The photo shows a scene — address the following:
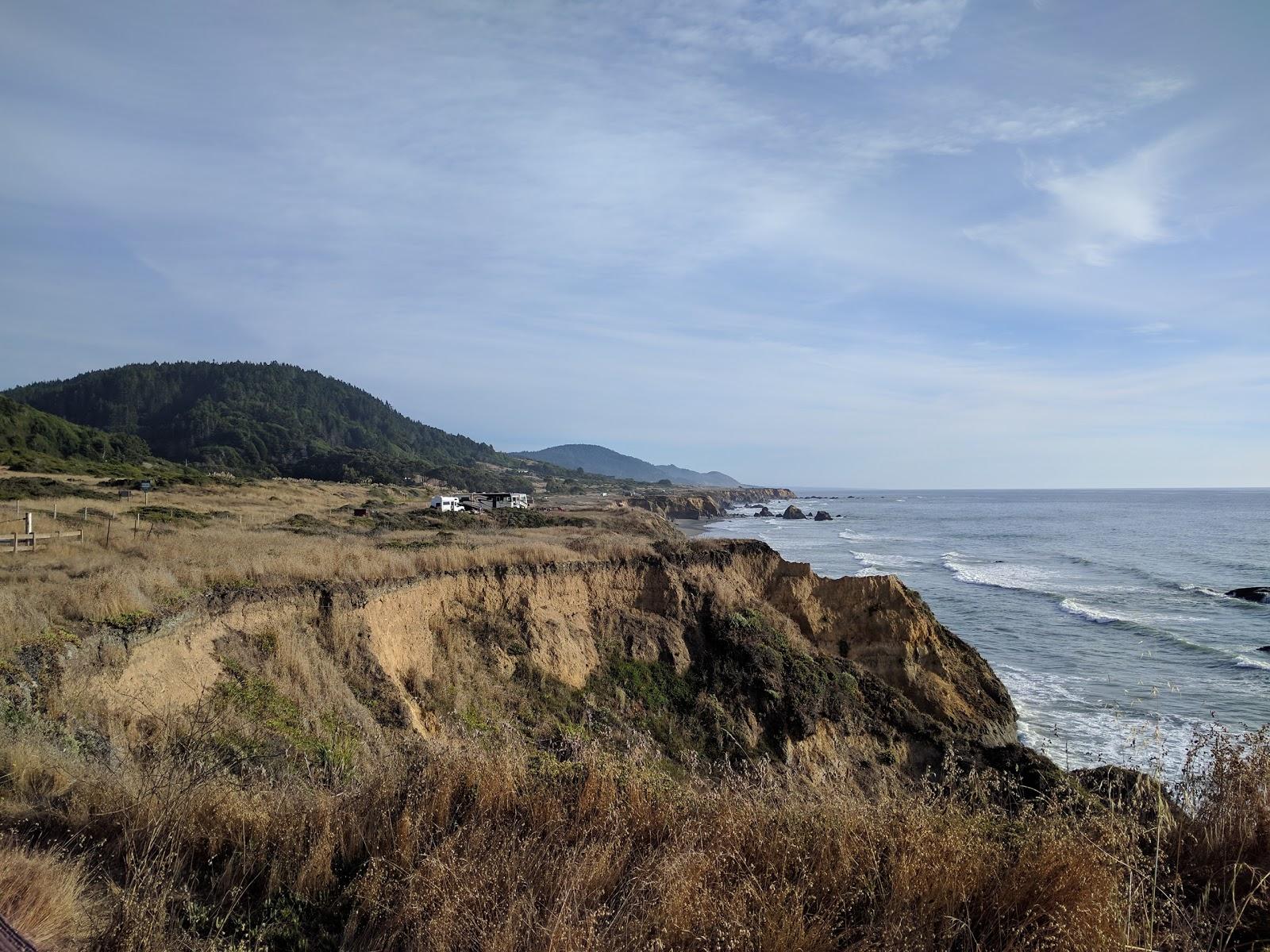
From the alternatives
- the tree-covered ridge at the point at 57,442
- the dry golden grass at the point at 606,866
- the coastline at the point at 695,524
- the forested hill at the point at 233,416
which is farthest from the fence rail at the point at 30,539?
the forested hill at the point at 233,416

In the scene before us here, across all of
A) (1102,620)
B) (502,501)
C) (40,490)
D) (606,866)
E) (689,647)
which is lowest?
(1102,620)

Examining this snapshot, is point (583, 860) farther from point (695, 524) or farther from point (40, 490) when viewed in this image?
point (695, 524)

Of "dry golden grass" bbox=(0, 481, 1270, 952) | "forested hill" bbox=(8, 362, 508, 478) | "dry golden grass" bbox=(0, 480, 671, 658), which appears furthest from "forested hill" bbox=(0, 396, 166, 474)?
"dry golden grass" bbox=(0, 481, 1270, 952)

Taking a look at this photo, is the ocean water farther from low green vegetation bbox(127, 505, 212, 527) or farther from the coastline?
low green vegetation bbox(127, 505, 212, 527)

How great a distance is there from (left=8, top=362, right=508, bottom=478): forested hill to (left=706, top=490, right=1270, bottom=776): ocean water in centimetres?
8562

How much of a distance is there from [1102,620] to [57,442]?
292 feet

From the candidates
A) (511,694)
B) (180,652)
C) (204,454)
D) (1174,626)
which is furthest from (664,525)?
(204,454)

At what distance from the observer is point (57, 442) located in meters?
69.9

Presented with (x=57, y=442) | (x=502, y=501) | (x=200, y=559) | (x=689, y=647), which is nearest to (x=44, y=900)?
(x=200, y=559)

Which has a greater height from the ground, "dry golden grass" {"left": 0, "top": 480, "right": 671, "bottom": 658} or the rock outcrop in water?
"dry golden grass" {"left": 0, "top": 480, "right": 671, "bottom": 658}

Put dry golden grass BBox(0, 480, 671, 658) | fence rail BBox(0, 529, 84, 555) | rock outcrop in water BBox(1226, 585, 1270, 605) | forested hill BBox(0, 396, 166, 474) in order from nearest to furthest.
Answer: dry golden grass BBox(0, 480, 671, 658)
fence rail BBox(0, 529, 84, 555)
rock outcrop in water BBox(1226, 585, 1270, 605)
forested hill BBox(0, 396, 166, 474)

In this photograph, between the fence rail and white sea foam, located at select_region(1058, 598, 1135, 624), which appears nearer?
the fence rail

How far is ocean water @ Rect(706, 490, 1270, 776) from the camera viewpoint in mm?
19516

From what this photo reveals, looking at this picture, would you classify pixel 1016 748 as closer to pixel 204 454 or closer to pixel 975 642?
pixel 975 642
